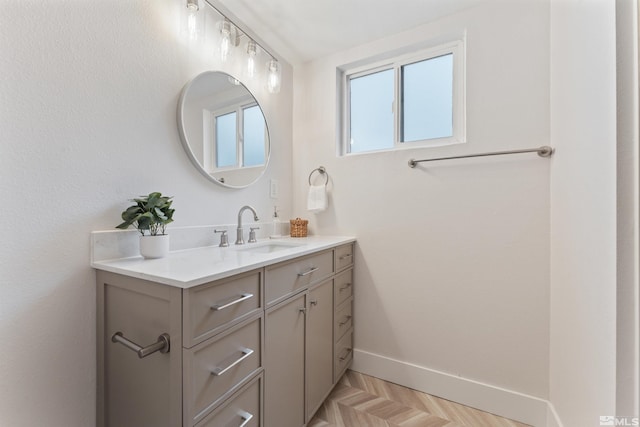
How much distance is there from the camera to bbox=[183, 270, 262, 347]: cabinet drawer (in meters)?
0.72

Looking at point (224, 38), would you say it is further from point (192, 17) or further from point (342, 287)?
point (342, 287)

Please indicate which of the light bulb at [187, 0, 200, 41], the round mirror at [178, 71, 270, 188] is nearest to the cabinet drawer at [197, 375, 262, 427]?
the round mirror at [178, 71, 270, 188]

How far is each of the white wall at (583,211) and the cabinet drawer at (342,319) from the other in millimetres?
1033

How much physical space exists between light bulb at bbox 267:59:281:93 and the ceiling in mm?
188

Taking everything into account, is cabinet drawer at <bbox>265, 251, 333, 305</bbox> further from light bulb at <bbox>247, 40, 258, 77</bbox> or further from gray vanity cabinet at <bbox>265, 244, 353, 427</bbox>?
light bulb at <bbox>247, 40, 258, 77</bbox>

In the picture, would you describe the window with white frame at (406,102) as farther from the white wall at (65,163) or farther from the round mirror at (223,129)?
the white wall at (65,163)

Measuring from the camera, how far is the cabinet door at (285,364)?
1.01 meters

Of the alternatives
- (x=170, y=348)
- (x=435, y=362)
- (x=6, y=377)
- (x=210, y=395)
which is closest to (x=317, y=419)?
(x=435, y=362)

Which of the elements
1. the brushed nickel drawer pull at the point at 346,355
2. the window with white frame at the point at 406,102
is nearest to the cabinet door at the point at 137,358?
the brushed nickel drawer pull at the point at 346,355

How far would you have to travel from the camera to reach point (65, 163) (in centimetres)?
90

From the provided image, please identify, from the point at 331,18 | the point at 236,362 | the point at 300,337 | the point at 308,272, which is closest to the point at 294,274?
the point at 308,272

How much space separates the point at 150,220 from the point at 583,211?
1561 mm

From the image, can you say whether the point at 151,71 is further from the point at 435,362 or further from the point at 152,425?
the point at 435,362

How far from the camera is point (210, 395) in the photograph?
0.77 meters
